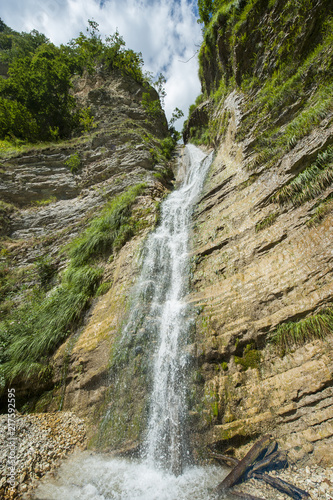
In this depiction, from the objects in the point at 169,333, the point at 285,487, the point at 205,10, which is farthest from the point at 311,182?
the point at 205,10

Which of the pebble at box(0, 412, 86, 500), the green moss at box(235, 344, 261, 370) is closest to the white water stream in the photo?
the pebble at box(0, 412, 86, 500)

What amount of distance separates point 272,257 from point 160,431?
443cm

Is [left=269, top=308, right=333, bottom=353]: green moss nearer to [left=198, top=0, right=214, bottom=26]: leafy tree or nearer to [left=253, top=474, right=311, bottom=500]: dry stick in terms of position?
[left=253, top=474, right=311, bottom=500]: dry stick

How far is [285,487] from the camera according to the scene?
116 inches

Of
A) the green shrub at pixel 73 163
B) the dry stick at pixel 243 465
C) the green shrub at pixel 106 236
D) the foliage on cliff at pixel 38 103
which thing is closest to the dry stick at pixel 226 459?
the dry stick at pixel 243 465

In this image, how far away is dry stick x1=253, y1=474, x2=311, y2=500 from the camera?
2.80 metres

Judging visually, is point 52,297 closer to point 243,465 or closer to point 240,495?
point 243,465

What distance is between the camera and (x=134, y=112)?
17656 millimetres

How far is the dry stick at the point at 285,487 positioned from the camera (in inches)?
110

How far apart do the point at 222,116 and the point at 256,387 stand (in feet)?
41.6

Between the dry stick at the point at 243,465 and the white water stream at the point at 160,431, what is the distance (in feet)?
0.73

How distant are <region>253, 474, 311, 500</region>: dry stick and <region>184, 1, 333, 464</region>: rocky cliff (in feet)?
1.60

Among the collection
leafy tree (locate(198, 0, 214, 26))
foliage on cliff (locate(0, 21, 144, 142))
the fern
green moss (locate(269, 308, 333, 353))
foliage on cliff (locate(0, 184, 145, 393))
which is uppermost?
foliage on cliff (locate(0, 21, 144, 142))

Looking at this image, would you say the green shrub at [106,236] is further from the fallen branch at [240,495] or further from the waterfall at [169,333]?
the fallen branch at [240,495]
